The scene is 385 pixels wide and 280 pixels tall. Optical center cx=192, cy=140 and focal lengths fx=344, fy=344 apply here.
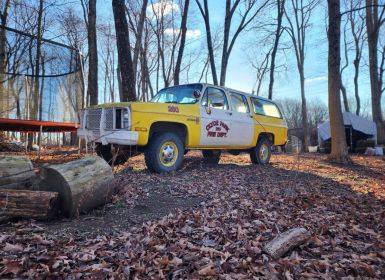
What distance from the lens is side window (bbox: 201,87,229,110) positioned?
26.3ft

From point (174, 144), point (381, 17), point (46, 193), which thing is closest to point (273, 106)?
point (174, 144)

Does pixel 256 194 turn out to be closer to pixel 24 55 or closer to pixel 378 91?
pixel 24 55

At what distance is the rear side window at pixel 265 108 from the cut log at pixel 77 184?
614 centimetres

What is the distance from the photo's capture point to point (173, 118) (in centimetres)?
712

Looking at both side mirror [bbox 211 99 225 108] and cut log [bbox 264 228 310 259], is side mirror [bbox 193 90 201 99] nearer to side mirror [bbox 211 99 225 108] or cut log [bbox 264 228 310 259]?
side mirror [bbox 211 99 225 108]

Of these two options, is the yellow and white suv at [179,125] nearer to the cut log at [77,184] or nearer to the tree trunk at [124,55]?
the tree trunk at [124,55]

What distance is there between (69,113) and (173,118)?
175 inches

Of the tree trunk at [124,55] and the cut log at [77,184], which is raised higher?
the tree trunk at [124,55]

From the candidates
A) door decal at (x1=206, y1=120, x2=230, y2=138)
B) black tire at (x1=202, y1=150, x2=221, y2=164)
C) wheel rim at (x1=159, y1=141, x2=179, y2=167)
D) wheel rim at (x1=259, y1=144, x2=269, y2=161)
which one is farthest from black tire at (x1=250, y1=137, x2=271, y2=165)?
wheel rim at (x1=159, y1=141, x2=179, y2=167)

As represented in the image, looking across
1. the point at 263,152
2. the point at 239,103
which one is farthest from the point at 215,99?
the point at 263,152

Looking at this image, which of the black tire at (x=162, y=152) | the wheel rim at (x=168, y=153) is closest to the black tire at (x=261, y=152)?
the black tire at (x=162, y=152)

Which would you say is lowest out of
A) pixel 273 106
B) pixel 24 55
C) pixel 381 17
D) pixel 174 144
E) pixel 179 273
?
pixel 179 273

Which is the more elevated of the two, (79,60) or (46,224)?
(79,60)

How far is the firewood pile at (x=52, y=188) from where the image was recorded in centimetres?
403
